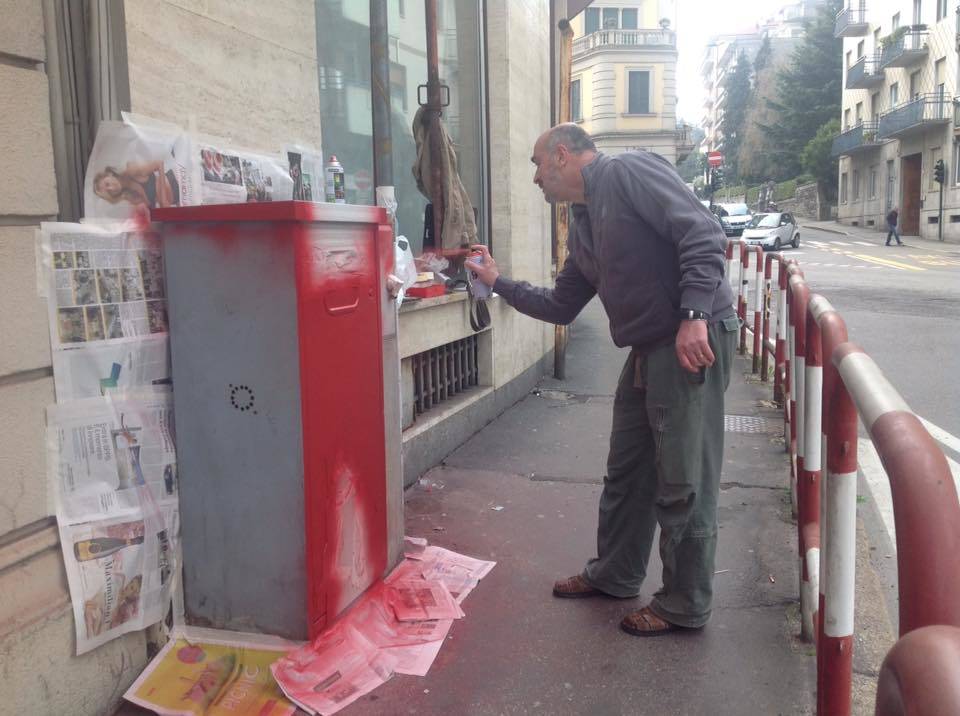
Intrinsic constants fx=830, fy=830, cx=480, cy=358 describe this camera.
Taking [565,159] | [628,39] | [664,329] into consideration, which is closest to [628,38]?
[628,39]

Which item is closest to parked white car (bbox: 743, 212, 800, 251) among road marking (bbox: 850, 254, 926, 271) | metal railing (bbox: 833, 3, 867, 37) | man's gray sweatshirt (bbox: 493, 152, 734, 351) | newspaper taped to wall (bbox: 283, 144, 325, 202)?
road marking (bbox: 850, 254, 926, 271)

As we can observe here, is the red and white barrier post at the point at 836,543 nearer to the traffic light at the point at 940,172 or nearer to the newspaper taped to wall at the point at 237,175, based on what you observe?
the newspaper taped to wall at the point at 237,175

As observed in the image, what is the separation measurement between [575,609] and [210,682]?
146 centimetres

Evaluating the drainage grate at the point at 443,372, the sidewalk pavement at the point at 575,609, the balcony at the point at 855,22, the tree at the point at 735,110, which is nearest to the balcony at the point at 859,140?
the balcony at the point at 855,22

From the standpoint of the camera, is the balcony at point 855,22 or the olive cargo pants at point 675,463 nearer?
the olive cargo pants at point 675,463

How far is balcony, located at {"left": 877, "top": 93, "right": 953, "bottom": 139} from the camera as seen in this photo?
3566 centimetres

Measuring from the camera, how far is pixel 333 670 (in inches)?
111

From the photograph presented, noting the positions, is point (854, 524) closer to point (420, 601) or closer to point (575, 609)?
point (575, 609)

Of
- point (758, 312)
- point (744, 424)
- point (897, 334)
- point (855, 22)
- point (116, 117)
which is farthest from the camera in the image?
point (855, 22)

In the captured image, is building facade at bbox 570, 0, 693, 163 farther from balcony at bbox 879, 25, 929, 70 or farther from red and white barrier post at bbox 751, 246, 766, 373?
red and white barrier post at bbox 751, 246, 766, 373

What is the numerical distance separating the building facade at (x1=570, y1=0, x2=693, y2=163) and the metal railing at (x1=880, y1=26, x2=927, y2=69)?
14.2 metres

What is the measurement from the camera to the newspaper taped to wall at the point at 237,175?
3010mm

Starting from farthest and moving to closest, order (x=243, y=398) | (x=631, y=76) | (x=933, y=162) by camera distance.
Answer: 1. (x=631, y=76)
2. (x=933, y=162)
3. (x=243, y=398)

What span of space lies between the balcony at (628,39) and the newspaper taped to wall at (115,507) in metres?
52.2
